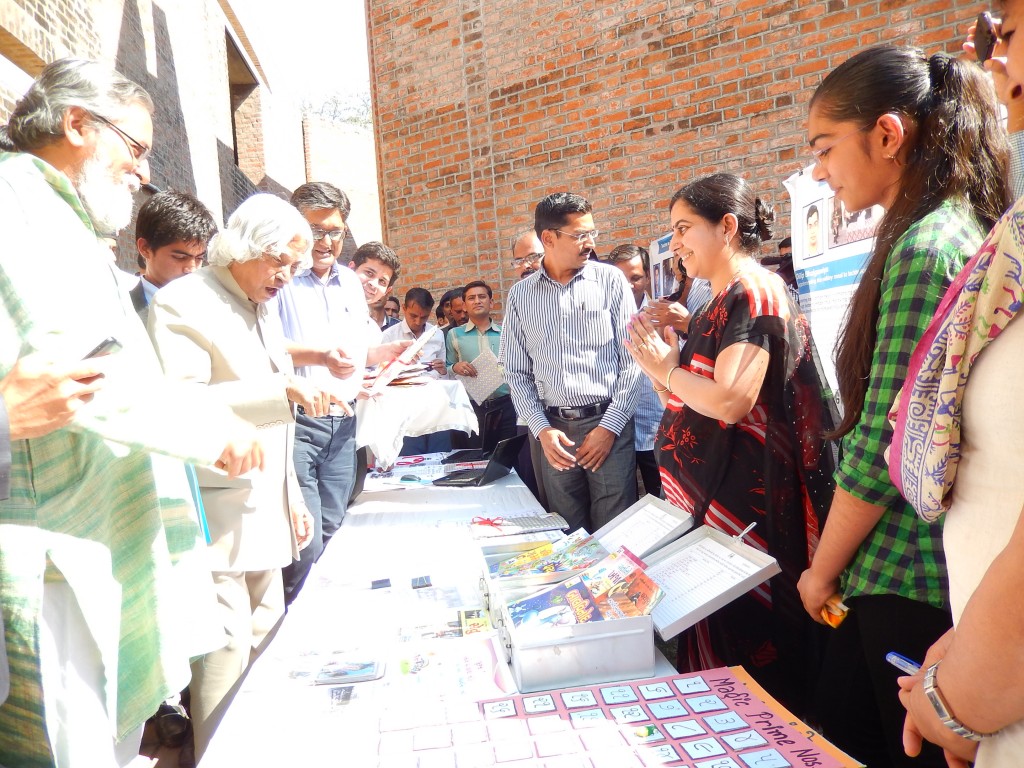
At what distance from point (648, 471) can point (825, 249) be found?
4.26ft

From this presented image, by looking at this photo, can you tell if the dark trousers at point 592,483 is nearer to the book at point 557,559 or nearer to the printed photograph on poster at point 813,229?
the printed photograph on poster at point 813,229

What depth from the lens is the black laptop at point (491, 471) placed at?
3.01m

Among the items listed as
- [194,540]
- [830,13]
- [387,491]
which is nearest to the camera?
[194,540]

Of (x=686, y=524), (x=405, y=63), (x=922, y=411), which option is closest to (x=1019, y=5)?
(x=922, y=411)

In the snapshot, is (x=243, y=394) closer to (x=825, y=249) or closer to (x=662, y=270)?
(x=825, y=249)

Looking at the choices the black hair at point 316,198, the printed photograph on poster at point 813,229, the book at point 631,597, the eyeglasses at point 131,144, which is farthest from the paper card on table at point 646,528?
the black hair at point 316,198

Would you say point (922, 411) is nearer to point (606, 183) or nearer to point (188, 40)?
point (606, 183)

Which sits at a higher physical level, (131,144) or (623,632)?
(131,144)

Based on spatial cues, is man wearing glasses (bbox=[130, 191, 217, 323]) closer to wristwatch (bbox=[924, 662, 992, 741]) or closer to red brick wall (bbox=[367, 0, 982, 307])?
wristwatch (bbox=[924, 662, 992, 741])

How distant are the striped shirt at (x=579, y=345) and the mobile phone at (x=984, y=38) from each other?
191cm

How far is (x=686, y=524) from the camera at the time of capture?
157 centimetres

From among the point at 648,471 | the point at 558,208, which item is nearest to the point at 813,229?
the point at 558,208

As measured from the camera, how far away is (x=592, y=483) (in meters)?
2.81

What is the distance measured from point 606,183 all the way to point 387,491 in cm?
311
